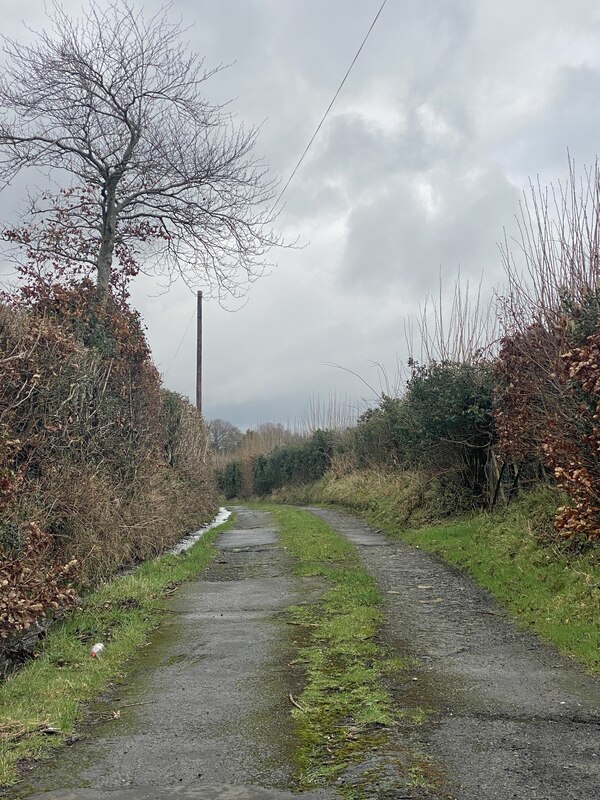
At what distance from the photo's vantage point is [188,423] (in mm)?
24922

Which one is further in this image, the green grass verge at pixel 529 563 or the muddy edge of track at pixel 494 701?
the green grass verge at pixel 529 563

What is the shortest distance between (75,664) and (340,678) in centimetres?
253

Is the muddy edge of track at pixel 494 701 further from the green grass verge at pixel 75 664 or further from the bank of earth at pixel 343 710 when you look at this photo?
the green grass verge at pixel 75 664

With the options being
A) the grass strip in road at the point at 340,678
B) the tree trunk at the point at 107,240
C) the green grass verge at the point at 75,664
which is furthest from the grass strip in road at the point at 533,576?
the tree trunk at the point at 107,240

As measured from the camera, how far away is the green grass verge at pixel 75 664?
479 cm

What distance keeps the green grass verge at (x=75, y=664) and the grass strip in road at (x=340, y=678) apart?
1658 mm

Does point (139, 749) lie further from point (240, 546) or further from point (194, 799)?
point (240, 546)

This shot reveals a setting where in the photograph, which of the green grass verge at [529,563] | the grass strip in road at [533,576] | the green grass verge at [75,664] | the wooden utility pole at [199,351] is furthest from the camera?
the wooden utility pole at [199,351]

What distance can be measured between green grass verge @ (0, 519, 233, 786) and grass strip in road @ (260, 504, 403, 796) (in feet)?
5.44

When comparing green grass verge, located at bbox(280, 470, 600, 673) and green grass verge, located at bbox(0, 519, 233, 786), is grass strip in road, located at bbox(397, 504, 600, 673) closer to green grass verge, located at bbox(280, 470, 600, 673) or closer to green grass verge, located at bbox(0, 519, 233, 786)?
green grass verge, located at bbox(280, 470, 600, 673)

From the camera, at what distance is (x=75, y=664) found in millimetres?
6727

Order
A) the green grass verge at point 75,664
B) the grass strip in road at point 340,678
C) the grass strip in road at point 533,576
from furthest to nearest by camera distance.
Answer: the grass strip in road at point 533,576 → the green grass verge at point 75,664 → the grass strip in road at point 340,678

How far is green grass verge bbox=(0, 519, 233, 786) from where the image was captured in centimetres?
479

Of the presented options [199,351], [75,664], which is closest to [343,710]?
[75,664]
